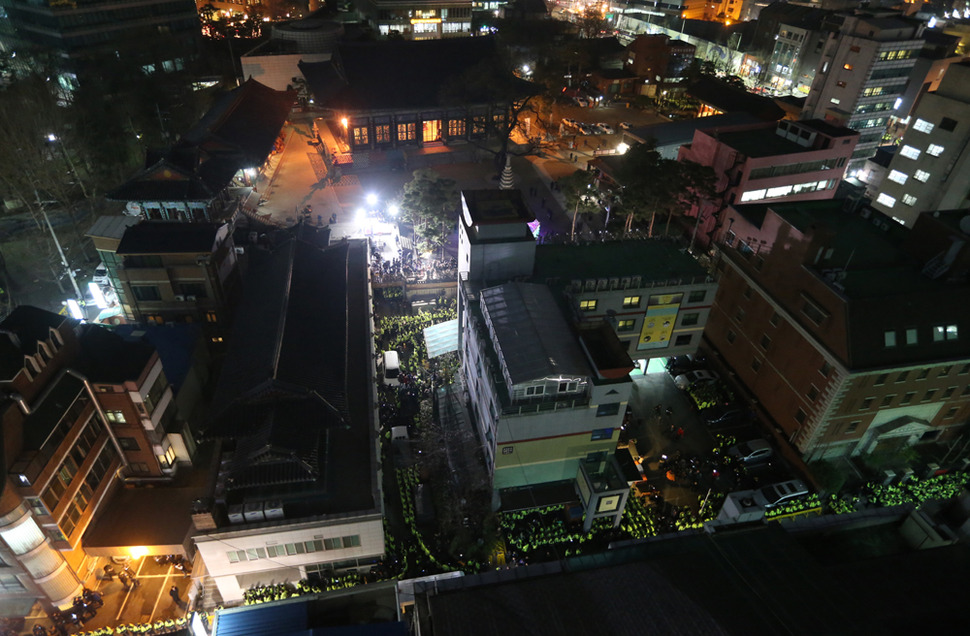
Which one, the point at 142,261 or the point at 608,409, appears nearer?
the point at 608,409

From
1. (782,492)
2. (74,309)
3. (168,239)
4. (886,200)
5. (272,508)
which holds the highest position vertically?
(168,239)

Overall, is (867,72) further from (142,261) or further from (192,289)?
(142,261)

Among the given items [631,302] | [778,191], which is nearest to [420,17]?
[778,191]

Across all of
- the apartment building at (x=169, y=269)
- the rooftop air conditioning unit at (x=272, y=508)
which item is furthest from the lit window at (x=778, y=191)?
the rooftop air conditioning unit at (x=272, y=508)

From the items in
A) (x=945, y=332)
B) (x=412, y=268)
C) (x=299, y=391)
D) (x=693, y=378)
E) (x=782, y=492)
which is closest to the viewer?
(x=299, y=391)

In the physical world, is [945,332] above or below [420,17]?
below

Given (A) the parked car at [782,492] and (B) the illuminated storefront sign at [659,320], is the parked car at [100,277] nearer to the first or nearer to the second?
(B) the illuminated storefront sign at [659,320]
